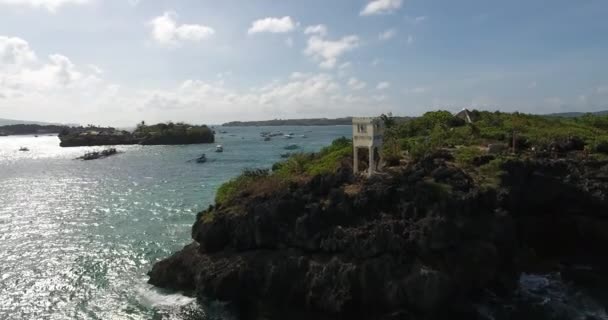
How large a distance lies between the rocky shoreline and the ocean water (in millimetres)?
3009

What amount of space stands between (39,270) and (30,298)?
4661 mm

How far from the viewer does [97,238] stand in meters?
37.7

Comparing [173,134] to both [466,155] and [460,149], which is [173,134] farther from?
[466,155]

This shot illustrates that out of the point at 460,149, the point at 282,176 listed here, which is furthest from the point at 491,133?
Result: the point at 282,176

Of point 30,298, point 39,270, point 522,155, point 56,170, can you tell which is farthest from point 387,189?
point 56,170

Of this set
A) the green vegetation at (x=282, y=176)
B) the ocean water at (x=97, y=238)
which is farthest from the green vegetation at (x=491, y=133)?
the ocean water at (x=97, y=238)

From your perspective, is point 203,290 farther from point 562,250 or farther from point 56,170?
point 56,170

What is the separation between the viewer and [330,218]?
25.9 m

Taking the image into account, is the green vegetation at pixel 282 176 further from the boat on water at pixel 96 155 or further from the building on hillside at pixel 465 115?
the boat on water at pixel 96 155

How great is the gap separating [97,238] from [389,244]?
25.2 metres

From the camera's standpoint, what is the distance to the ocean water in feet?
84.5

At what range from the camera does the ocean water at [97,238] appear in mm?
25750

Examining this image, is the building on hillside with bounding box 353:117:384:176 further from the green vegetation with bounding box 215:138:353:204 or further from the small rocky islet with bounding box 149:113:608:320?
the green vegetation with bounding box 215:138:353:204

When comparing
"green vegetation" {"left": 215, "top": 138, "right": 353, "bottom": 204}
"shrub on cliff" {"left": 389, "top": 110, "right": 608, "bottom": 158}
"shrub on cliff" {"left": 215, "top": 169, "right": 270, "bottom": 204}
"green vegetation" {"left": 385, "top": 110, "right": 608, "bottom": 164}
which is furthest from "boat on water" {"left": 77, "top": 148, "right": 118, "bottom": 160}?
"shrub on cliff" {"left": 215, "top": 169, "right": 270, "bottom": 204}
